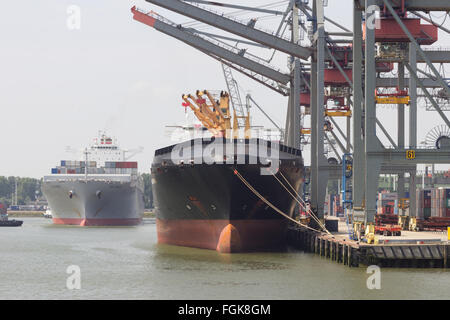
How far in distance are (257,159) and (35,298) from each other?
17.3 m

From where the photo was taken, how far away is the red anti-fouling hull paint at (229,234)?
38.2m

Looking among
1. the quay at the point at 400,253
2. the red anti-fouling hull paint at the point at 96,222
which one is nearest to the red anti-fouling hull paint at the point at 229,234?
the quay at the point at 400,253

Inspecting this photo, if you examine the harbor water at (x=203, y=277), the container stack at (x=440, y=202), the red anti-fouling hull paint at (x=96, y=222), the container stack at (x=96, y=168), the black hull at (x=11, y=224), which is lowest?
the black hull at (x=11, y=224)

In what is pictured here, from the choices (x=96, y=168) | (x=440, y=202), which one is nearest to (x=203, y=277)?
(x=440, y=202)

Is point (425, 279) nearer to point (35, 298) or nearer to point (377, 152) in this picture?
point (377, 152)

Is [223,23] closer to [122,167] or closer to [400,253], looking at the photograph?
[400,253]

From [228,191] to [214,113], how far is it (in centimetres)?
1293

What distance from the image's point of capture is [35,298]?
83.0 feet

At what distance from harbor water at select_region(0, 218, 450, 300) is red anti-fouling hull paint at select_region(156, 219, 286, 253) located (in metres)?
0.74

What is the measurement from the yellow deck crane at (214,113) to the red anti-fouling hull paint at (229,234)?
867 centimetres

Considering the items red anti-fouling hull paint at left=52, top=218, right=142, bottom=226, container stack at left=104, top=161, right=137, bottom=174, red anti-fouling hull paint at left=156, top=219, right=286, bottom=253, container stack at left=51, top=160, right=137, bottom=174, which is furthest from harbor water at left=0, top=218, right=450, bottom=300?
container stack at left=51, top=160, right=137, bottom=174

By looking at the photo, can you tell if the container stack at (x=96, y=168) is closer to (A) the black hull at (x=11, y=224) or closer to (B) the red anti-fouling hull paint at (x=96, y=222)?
(B) the red anti-fouling hull paint at (x=96, y=222)
